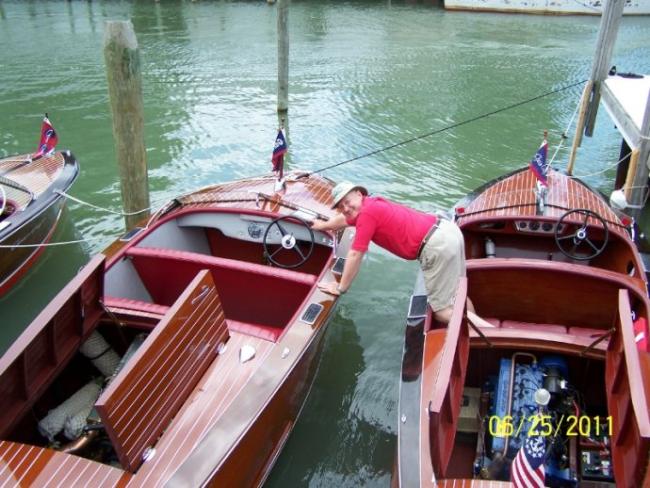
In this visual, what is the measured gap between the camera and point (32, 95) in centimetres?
1388

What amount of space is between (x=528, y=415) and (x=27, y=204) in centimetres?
579

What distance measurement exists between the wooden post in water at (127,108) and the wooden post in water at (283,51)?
5.87m

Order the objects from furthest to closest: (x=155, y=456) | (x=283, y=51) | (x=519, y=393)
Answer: (x=283, y=51) < (x=519, y=393) < (x=155, y=456)

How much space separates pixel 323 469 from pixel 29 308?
4.01m

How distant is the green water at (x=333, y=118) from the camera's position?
227 inches

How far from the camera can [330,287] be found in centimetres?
488

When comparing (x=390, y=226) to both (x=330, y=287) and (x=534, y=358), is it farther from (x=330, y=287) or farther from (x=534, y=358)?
(x=534, y=358)

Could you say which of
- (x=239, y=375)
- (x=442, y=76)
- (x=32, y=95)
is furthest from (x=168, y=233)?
(x=442, y=76)

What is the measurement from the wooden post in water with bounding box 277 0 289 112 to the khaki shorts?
26.8 feet

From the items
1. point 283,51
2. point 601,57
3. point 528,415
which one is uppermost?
point 601,57

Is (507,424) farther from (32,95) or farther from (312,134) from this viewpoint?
(32,95)

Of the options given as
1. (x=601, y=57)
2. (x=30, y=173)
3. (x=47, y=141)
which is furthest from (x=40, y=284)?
(x=601, y=57)

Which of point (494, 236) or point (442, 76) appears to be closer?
point (494, 236)

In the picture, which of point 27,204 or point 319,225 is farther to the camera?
point 27,204
